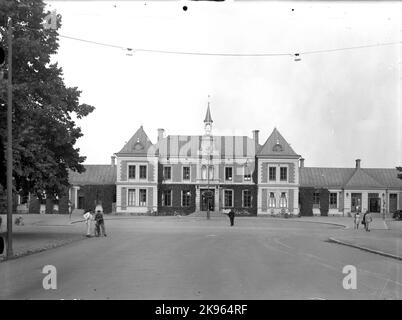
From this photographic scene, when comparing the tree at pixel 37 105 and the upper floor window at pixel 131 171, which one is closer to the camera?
the tree at pixel 37 105

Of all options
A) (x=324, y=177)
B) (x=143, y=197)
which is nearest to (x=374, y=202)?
(x=324, y=177)

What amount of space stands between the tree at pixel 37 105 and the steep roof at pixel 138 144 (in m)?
35.0

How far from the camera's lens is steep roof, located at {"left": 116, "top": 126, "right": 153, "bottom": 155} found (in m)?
55.7

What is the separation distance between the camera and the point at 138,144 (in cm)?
5609

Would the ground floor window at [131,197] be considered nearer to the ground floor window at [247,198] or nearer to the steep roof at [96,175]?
the steep roof at [96,175]

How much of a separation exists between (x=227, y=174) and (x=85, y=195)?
15.5 m

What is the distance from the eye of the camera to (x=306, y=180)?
6003cm

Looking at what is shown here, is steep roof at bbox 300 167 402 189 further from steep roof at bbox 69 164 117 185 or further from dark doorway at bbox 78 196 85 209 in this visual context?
dark doorway at bbox 78 196 85 209

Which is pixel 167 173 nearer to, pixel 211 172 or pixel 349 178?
pixel 211 172

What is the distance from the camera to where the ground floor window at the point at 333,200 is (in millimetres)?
57906

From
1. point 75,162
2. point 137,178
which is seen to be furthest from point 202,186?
point 75,162

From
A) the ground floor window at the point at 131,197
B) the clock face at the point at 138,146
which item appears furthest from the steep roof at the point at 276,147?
the ground floor window at the point at 131,197

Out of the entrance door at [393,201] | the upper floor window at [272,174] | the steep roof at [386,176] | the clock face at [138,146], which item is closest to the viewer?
the upper floor window at [272,174]

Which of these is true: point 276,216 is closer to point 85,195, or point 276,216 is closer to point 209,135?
point 209,135
